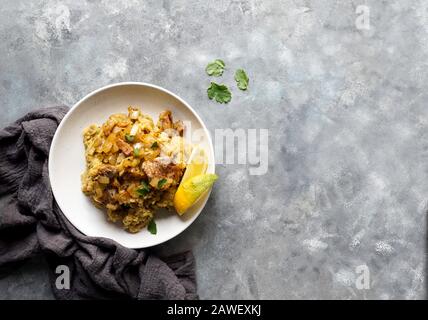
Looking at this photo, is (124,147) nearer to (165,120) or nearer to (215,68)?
(165,120)

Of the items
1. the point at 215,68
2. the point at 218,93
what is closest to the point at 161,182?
the point at 218,93

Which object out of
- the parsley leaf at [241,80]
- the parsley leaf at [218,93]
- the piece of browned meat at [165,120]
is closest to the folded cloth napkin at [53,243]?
the piece of browned meat at [165,120]

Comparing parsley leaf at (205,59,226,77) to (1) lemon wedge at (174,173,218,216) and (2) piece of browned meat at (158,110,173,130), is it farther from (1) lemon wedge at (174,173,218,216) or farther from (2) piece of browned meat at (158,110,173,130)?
(1) lemon wedge at (174,173,218,216)

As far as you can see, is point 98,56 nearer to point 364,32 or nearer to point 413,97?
point 364,32

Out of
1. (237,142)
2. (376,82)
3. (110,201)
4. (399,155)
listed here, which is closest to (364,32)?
(376,82)

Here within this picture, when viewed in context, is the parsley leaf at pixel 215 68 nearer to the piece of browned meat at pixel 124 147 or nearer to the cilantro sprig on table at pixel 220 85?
the cilantro sprig on table at pixel 220 85

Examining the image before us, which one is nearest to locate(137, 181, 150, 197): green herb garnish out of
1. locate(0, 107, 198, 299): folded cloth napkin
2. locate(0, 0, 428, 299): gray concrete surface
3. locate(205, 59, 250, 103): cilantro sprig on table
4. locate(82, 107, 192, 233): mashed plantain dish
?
locate(82, 107, 192, 233): mashed plantain dish
